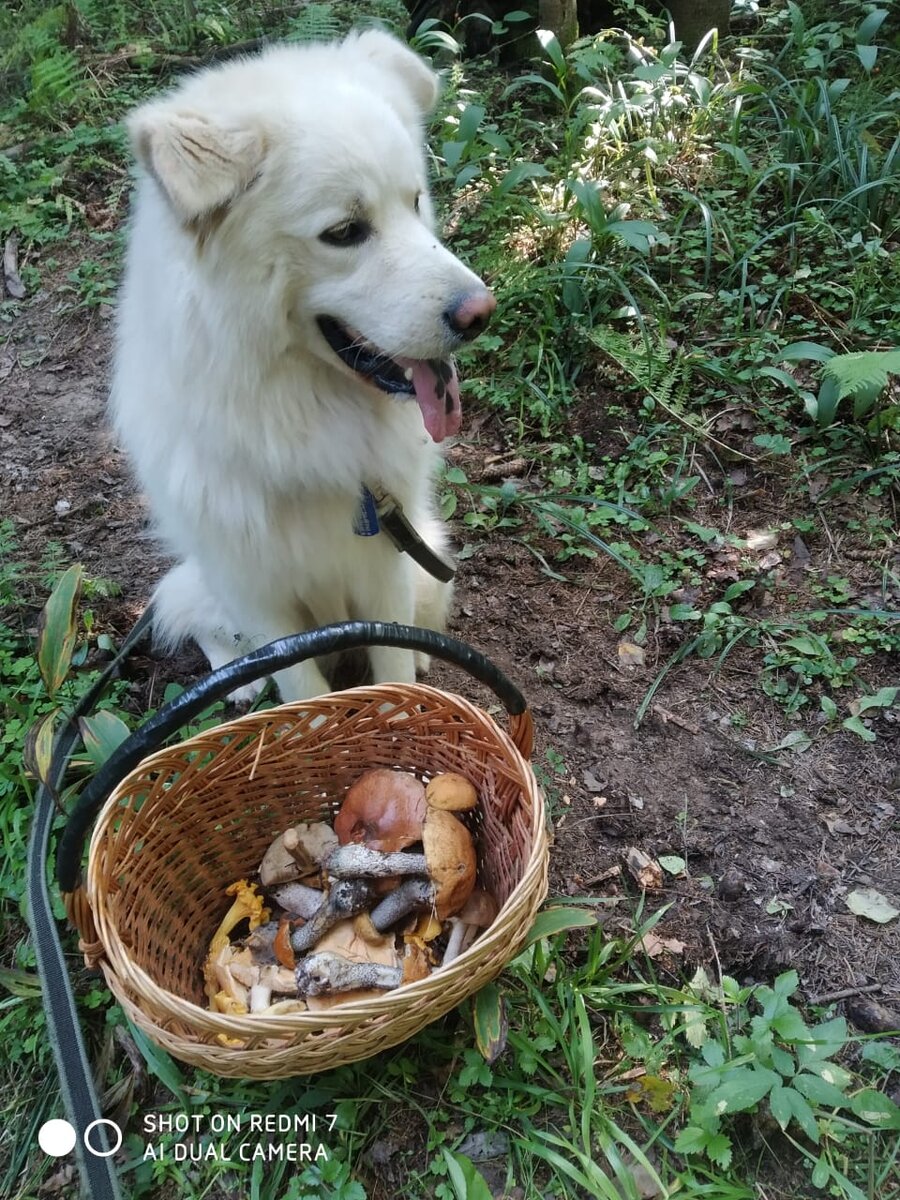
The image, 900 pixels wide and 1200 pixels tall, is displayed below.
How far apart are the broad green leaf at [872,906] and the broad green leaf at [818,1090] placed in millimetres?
452

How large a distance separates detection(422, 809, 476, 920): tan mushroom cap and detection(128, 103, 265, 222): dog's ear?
3.98 ft

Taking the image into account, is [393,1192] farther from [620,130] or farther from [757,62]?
[757,62]

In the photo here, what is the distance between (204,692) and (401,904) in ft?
2.18

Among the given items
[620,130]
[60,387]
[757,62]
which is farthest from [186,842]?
[757,62]

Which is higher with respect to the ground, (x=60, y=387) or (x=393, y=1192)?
(x=60, y=387)

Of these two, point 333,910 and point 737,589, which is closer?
point 333,910

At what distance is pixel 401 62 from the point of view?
188 centimetres

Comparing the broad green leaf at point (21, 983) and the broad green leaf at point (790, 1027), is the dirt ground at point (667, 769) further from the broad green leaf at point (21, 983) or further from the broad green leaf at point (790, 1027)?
the broad green leaf at point (21, 983)

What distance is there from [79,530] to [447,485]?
49.6 inches

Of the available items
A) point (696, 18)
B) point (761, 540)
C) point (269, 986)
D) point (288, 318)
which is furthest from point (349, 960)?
point (696, 18)

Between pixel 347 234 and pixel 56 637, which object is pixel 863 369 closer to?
pixel 347 234

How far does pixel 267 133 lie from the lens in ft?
4.99

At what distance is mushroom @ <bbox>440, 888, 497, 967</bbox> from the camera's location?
1.71 meters

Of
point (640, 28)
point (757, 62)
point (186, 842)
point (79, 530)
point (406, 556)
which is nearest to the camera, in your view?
point (186, 842)
